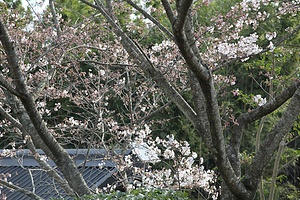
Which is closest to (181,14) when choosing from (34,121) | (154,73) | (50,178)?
(154,73)

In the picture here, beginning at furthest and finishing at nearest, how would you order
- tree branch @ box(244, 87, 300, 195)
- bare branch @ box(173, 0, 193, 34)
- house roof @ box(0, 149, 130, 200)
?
house roof @ box(0, 149, 130, 200), tree branch @ box(244, 87, 300, 195), bare branch @ box(173, 0, 193, 34)

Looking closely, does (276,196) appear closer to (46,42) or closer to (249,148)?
(249,148)

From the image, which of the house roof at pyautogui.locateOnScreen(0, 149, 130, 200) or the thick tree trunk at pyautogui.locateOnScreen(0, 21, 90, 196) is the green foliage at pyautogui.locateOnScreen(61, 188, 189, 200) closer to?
the thick tree trunk at pyautogui.locateOnScreen(0, 21, 90, 196)

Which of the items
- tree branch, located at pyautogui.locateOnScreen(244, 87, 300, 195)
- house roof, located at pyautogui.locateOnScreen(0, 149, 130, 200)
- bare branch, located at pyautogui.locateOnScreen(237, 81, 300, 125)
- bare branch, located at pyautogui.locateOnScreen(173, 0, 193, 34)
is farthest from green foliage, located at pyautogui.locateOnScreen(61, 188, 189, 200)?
house roof, located at pyautogui.locateOnScreen(0, 149, 130, 200)

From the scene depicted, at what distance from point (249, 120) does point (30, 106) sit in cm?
134

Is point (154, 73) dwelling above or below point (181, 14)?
above

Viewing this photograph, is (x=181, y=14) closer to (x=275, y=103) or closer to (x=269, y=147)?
(x=275, y=103)

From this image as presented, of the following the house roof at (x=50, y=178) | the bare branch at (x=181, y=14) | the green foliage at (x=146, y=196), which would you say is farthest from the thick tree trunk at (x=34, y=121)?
the bare branch at (x=181, y=14)

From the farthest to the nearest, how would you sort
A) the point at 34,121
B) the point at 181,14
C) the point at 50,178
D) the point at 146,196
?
1. the point at 50,178
2. the point at 34,121
3. the point at 146,196
4. the point at 181,14

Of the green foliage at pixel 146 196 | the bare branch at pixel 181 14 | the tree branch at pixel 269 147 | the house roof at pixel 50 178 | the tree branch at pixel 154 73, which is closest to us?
the bare branch at pixel 181 14

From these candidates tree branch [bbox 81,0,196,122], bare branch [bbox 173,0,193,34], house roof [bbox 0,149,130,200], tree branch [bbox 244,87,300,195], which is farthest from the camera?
house roof [bbox 0,149,130,200]

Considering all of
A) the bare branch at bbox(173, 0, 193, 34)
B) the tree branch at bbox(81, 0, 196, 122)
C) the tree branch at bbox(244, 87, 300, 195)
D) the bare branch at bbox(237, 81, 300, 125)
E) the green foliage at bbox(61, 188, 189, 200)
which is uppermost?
the tree branch at bbox(81, 0, 196, 122)

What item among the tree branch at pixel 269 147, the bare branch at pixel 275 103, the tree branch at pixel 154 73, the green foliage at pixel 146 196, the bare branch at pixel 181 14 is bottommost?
the green foliage at pixel 146 196

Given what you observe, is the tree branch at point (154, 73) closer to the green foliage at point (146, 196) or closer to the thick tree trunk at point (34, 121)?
the green foliage at point (146, 196)
